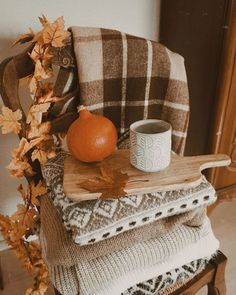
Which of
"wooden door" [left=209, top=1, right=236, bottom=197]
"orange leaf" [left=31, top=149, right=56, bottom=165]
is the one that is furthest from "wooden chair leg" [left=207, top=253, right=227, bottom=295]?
"orange leaf" [left=31, top=149, right=56, bottom=165]

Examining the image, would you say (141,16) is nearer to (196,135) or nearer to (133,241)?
(196,135)

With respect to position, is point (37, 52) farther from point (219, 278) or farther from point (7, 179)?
point (219, 278)

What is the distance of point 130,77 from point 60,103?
0.19 m

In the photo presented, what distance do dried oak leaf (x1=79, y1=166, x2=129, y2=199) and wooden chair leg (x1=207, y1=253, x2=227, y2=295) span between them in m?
0.34

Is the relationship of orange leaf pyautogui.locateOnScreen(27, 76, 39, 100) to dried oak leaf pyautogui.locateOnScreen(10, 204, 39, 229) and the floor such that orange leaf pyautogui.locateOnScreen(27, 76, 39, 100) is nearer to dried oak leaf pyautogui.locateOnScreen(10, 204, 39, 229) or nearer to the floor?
dried oak leaf pyautogui.locateOnScreen(10, 204, 39, 229)

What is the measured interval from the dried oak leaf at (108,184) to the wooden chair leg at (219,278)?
0.34 m

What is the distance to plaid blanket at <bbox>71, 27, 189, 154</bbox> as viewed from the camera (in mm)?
786

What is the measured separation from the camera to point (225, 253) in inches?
50.6

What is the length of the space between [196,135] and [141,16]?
441 mm

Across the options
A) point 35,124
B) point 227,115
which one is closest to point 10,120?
point 35,124

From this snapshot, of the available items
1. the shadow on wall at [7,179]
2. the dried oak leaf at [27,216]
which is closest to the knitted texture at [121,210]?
the dried oak leaf at [27,216]

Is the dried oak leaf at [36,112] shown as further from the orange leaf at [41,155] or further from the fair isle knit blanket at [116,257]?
the fair isle knit blanket at [116,257]

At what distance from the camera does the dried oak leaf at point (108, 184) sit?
23.3 inches

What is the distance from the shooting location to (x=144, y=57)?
0.81 m
